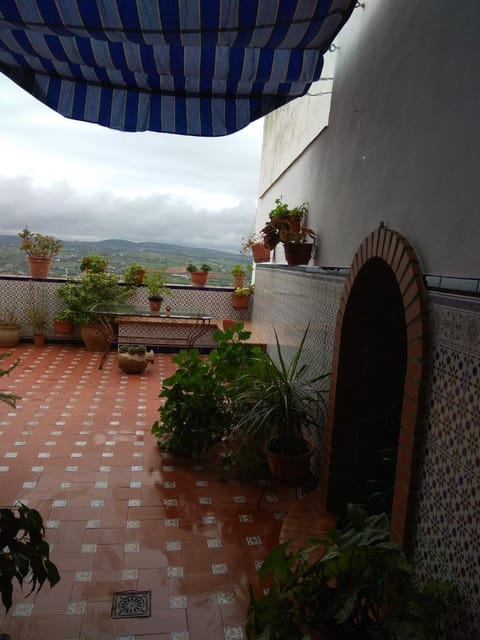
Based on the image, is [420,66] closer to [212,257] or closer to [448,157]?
[448,157]

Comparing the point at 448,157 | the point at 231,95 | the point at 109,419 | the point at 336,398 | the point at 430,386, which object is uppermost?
the point at 231,95

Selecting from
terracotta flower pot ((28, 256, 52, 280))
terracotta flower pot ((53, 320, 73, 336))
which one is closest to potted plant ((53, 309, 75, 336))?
terracotta flower pot ((53, 320, 73, 336))

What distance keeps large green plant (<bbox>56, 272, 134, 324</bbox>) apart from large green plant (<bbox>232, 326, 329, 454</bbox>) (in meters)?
5.10

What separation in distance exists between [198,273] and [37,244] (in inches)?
115

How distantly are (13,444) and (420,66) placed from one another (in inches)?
166

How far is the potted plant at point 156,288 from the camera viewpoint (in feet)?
28.0

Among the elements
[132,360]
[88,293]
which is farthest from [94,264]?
[132,360]

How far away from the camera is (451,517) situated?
1.71 metres

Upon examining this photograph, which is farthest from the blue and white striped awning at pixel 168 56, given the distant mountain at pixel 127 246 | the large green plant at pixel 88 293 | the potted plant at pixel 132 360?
the distant mountain at pixel 127 246

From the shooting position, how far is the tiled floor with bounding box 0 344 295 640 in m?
2.30

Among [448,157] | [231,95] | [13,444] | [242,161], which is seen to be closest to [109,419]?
[13,444]

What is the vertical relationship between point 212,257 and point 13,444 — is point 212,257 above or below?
above

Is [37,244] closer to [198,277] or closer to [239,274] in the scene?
[198,277]

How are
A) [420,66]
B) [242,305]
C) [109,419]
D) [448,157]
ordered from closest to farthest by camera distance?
1. [448,157]
2. [420,66]
3. [109,419]
4. [242,305]
